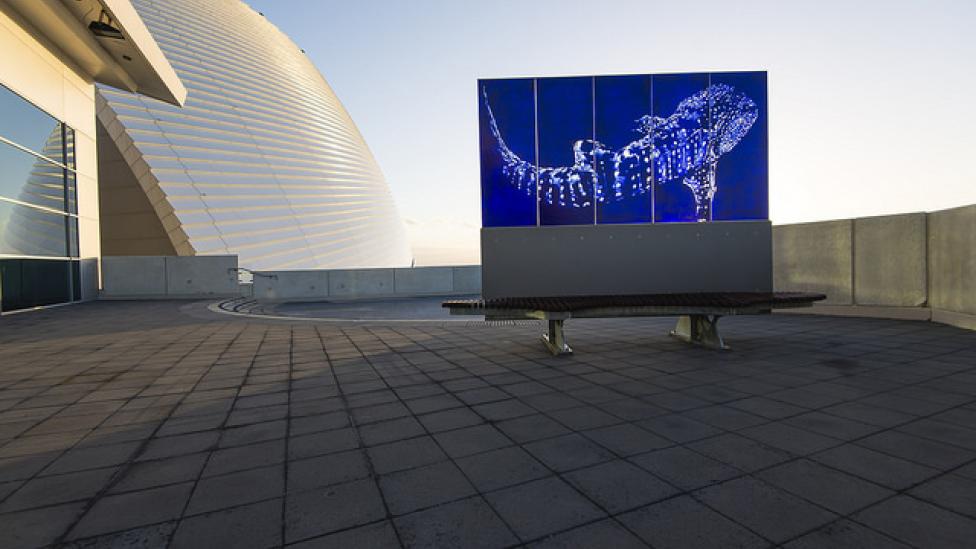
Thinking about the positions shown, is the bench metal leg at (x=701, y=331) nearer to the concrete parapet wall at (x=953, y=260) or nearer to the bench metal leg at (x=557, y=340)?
the bench metal leg at (x=557, y=340)

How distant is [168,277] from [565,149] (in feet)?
55.1

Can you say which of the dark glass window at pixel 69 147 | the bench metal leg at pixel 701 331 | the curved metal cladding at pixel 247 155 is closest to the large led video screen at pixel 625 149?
the bench metal leg at pixel 701 331

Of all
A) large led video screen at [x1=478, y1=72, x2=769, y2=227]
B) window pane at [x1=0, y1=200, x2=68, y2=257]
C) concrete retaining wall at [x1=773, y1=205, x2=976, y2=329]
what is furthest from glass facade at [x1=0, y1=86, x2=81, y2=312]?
concrete retaining wall at [x1=773, y1=205, x2=976, y2=329]

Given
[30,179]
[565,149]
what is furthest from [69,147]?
[565,149]

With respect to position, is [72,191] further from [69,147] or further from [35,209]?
[35,209]

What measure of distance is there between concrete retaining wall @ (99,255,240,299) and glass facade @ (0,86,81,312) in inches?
83.8

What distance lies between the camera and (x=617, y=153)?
675 centimetres

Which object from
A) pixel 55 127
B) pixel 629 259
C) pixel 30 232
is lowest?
pixel 629 259

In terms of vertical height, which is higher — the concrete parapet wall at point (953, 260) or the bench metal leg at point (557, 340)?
the concrete parapet wall at point (953, 260)

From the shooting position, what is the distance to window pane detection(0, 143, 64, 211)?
10.9 meters

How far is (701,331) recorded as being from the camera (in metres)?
5.98

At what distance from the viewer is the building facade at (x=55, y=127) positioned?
35.0ft

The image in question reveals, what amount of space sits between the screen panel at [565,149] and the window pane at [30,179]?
12972mm

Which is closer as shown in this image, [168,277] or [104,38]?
[104,38]
